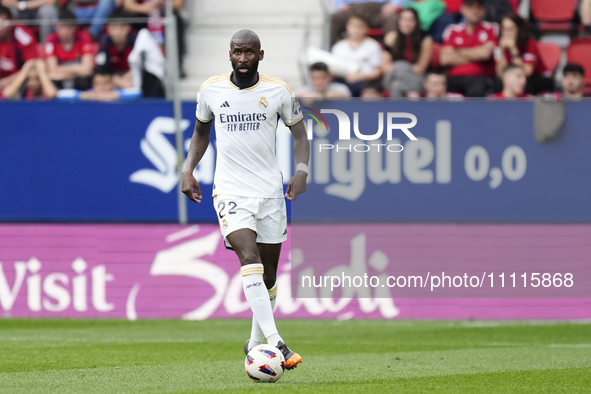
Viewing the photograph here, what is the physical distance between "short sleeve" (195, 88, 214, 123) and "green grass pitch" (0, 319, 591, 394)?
64.8 inches

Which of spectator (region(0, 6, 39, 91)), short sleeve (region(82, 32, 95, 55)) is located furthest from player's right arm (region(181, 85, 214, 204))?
spectator (region(0, 6, 39, 91))

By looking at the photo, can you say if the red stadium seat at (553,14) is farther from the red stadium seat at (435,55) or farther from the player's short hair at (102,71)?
the player's short hair at (102,71)

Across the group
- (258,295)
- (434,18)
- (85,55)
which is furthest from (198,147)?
(434,18)

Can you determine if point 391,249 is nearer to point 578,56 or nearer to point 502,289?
point 502,289

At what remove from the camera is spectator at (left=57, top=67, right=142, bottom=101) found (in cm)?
1305

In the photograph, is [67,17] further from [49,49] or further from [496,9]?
[496,9]

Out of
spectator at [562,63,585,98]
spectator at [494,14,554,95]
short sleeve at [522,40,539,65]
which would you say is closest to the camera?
spectator at [562,63,585,98]

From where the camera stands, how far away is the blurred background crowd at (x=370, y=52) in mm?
12922

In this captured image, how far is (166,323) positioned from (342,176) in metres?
2.71

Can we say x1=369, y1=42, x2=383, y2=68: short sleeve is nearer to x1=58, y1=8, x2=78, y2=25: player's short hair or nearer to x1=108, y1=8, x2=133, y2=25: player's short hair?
x1=108, y1=8, x2=133, y2=25: player's short hair

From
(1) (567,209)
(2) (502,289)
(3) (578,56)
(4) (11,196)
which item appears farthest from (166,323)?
(3) (578,56)

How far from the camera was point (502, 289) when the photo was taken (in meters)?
11.8

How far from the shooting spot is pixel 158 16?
522 inches

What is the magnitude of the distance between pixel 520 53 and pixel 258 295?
318 inches
